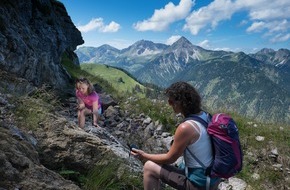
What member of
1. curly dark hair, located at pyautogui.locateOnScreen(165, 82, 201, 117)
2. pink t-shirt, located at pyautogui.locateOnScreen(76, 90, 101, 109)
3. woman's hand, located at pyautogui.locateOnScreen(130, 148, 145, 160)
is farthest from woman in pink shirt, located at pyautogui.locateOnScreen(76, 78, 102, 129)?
curly dark hair, located at pyautogui.locateOnScreen(165, 82, 201, 117)

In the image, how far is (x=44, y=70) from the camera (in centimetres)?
1388

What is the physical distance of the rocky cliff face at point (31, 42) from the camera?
38.1ft

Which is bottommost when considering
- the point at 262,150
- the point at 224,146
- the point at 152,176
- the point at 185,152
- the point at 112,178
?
the point at 262,150

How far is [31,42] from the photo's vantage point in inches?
538

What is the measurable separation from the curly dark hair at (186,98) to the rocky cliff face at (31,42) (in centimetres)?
768

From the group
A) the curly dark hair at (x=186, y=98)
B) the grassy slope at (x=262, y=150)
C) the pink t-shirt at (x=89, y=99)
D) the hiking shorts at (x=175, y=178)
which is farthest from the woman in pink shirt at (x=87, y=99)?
the curly dark hair at (x=186, y=98)

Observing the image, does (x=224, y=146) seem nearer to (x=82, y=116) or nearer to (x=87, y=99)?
(x=82, y=116)

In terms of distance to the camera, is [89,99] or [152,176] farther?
[89,99]

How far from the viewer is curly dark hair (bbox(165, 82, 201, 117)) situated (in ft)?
17.2

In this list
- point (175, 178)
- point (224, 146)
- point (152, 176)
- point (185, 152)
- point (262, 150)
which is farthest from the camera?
point (262, 150)

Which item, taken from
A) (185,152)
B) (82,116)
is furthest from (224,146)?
(82,116)

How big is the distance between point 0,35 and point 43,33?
5451 millimetres

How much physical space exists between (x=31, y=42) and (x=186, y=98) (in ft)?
33.9

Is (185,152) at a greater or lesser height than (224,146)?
lesser
